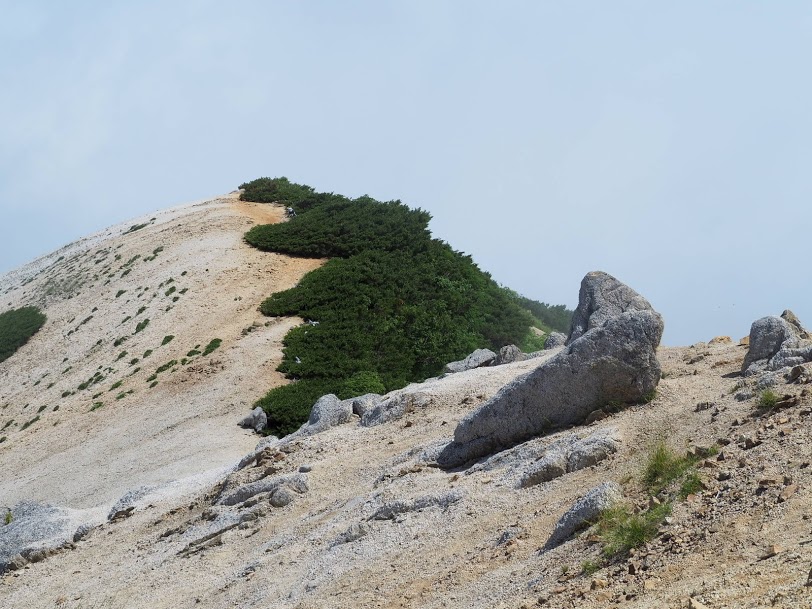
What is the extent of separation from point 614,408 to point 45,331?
33.0 metres

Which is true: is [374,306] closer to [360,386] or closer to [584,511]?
[360,386]

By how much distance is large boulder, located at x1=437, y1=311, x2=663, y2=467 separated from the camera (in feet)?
47.1

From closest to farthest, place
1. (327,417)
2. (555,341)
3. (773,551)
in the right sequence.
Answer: (773,551) < (327,417) < (555,341)

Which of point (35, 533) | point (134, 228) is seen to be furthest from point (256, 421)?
point (134, 228)

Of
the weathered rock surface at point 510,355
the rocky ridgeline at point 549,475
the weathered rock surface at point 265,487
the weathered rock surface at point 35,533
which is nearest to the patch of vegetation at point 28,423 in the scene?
the weathered rock surface at point 35,533

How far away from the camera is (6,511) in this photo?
78.8 feet

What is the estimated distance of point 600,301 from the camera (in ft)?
67.1

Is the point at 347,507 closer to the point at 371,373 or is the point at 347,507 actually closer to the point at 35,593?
the point at 35,593

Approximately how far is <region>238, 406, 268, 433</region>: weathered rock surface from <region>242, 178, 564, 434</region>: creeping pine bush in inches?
11.3

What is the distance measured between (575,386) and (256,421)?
50.7ft

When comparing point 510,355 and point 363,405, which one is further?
point 510,355

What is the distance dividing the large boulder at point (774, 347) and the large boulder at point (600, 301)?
4.22 m

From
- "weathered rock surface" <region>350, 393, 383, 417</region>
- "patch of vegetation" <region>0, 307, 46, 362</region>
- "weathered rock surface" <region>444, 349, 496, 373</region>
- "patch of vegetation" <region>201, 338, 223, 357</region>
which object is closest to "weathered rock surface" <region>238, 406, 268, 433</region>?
"weathered rock surface" <region>444, 349, 496, 373</region>

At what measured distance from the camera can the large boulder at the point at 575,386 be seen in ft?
47.1
